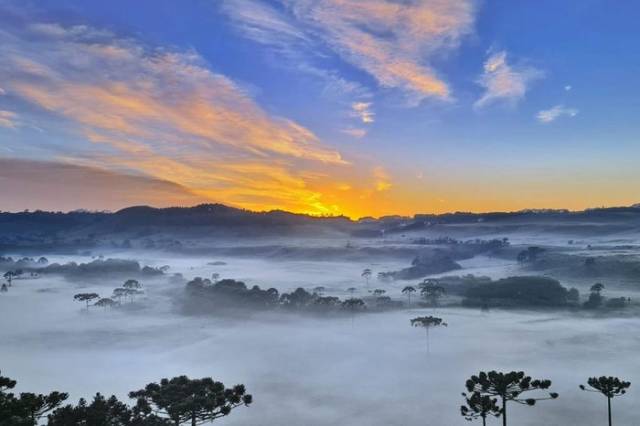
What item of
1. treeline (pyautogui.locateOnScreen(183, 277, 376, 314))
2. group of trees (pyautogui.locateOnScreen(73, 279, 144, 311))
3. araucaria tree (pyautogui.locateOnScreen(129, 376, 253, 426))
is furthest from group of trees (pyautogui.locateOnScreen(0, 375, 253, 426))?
group of trees (pyautogui.locateOnScreen(73, 279, 144, 311))

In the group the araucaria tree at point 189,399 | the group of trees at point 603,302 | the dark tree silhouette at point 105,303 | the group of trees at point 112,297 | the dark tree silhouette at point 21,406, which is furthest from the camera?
the dark tree silhouette at point 105,303

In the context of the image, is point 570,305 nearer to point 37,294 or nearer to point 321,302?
point 321,302

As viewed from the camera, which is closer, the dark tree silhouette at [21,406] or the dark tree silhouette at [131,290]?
the dark tree silhouette at [21,406]

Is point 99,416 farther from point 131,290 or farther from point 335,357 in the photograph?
point 131,290

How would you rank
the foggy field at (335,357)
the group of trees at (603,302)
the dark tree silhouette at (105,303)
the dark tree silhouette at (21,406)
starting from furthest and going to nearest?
1. the dark tree silhouette at (105,303)
2. the group of trees at (603,302)
3. the foggy field at (335,357)
4. the dark tree silhouette at (21,406)

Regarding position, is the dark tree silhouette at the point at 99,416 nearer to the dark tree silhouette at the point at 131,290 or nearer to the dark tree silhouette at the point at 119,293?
the dark tree silhouette at the point at 119,293

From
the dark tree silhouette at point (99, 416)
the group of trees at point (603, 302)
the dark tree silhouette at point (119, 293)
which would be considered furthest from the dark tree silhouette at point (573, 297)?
the dark tree silhouette at point (119, 293)

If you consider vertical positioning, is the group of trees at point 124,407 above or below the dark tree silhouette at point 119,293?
above
